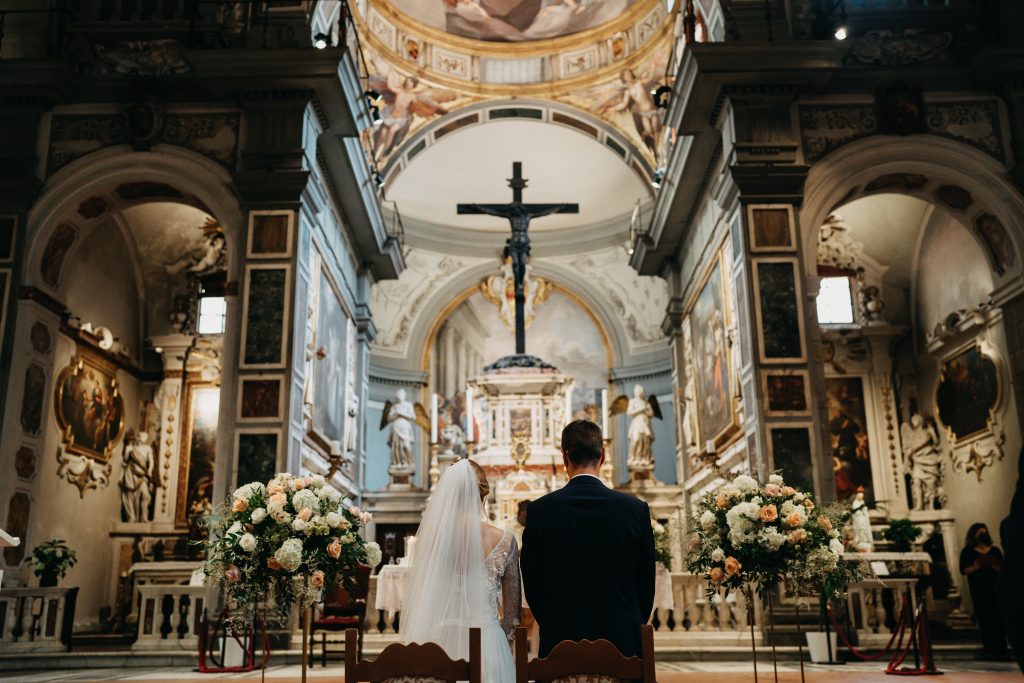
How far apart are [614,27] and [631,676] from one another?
2210cm

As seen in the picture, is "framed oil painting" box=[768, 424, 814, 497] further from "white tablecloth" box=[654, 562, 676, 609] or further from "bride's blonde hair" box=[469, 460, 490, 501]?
"bride's blonde hair" box=[469, 460, 490, 501]

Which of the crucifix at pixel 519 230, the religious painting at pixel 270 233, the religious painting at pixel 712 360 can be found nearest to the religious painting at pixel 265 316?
the religious painting at pixel 270 233

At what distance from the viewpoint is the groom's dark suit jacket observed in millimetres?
Result: 3941

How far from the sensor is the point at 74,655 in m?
10.4

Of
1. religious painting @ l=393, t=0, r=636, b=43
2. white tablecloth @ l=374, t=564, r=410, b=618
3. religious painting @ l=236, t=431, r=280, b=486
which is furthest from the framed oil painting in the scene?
religious painting @ l=393, t=0, r=636, b=43

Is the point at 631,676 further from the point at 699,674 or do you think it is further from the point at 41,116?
the point at 41,116

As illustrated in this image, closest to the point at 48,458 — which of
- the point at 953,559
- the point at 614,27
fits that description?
the point at 953,559

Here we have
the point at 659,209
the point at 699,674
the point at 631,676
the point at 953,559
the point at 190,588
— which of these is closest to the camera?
the point at 631,676

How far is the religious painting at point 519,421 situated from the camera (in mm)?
19234

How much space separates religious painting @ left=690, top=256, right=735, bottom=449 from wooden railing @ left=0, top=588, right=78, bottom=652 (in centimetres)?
942

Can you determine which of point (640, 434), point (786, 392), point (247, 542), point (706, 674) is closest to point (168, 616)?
point (247, 542)

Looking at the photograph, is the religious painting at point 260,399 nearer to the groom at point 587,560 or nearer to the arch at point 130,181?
the arch at point 130,181

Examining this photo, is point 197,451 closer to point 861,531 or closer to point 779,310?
point 779,310

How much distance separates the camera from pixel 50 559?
38.3 feet
